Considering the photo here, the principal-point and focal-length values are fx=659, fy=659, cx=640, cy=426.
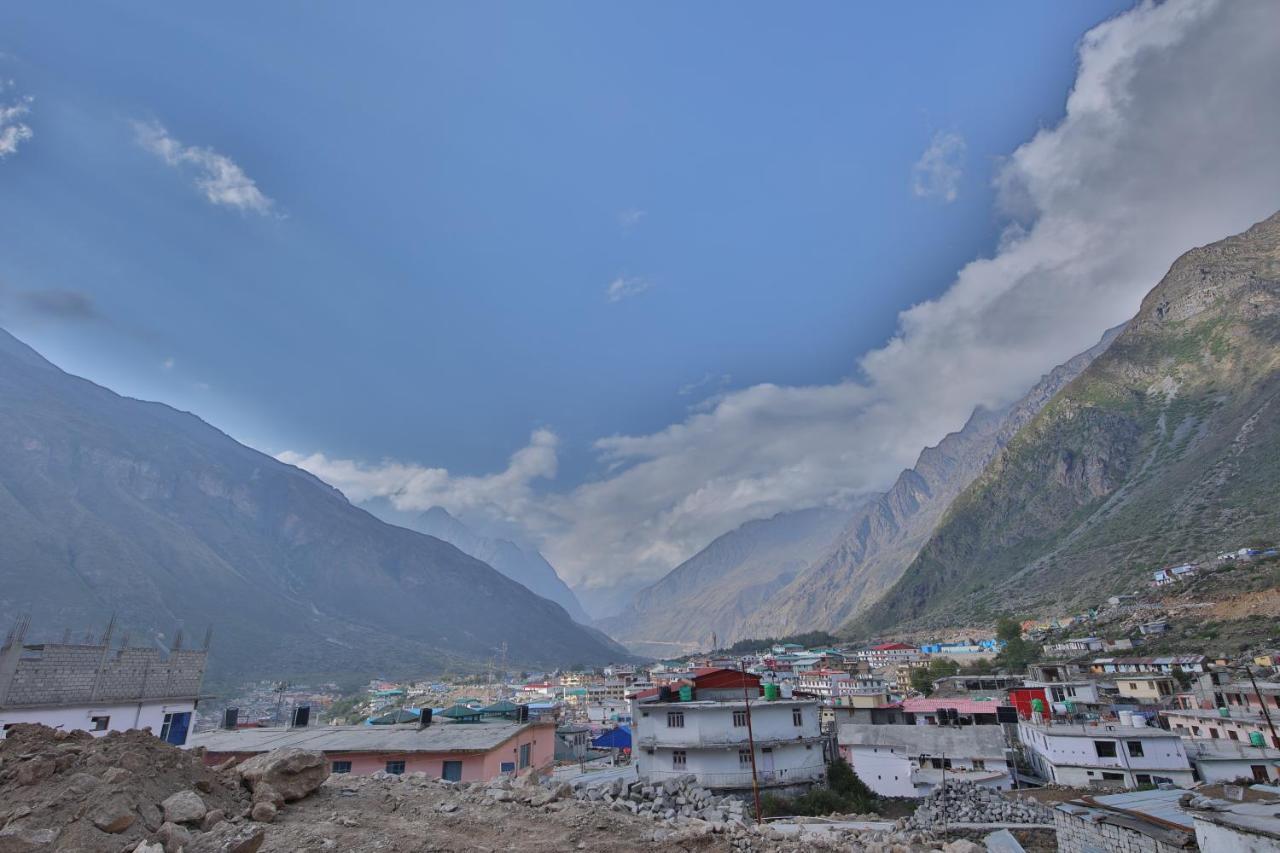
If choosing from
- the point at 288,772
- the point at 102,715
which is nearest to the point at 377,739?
the point at 102,715

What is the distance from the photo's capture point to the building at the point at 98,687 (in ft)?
78.0

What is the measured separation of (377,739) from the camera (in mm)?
26750

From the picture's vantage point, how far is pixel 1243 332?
153875 mm

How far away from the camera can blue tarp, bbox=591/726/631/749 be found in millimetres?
59653

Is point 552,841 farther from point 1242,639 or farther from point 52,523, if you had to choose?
point 52,523

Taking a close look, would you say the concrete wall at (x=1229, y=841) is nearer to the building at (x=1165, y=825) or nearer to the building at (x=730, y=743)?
the building at (x=1165, y=825)

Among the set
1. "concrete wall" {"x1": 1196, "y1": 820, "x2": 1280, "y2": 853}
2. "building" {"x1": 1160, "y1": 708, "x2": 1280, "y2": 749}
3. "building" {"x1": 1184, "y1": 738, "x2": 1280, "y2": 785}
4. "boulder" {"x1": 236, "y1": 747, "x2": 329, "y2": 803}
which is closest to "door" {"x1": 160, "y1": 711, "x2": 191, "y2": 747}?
"boulder" {"x1": 236, "y1": 747, "x2": 329, "y2": 803}

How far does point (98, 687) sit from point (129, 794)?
2260 cm

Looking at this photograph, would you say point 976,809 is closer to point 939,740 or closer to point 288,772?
point 939,740

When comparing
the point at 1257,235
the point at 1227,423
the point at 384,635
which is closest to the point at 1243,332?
the point at 1227,423

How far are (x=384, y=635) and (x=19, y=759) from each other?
206484mm

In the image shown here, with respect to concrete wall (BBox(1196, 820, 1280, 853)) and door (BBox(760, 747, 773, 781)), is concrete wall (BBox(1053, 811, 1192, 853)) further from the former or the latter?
door (BBox(760, 747, 773, 781))

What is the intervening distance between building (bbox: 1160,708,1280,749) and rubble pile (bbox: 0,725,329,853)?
45922 millimetres

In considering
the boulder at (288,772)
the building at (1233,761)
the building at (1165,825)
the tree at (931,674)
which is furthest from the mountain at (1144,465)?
the boulder at (288,772)
